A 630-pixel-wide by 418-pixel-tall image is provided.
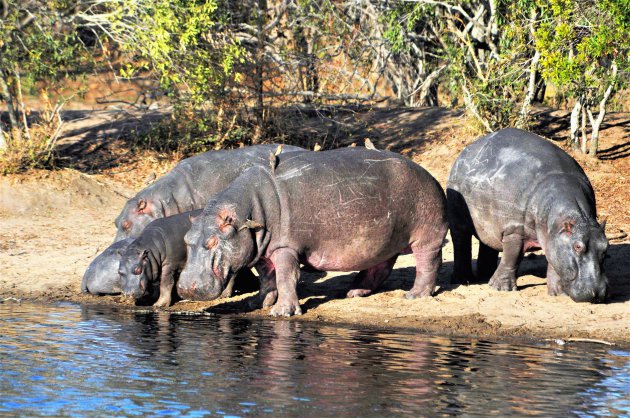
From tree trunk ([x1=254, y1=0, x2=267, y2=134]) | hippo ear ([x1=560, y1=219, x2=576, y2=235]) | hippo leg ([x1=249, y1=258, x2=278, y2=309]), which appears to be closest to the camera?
hippo ear ([x1=560, y1=219, x2=576, y2=235])

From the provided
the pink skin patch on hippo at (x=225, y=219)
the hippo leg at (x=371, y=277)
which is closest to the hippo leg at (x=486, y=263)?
the hippo leg at (x=371, y=277)

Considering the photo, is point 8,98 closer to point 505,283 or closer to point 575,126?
point 575,126

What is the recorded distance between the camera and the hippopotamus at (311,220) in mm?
10719

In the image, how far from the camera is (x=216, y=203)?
1085 cm

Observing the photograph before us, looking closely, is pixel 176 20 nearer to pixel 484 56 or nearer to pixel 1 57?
pixel 1 57

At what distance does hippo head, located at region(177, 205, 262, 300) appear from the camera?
10.6 meters

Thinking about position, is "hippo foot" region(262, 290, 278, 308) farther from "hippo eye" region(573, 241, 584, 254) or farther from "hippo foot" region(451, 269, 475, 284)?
"hippo eye" region(573, 241, 584, 254)

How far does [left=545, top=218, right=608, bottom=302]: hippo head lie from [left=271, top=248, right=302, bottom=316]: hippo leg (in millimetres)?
2683

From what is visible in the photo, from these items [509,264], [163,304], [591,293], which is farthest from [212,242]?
[591,293]

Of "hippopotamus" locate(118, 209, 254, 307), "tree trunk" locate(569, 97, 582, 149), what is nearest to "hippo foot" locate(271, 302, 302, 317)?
"hippopotamus" locate(118, 209, 254, 307)

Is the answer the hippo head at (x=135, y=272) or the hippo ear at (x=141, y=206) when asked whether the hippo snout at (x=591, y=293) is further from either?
the hippo ear at (x=141, y=206)

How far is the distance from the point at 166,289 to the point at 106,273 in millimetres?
836

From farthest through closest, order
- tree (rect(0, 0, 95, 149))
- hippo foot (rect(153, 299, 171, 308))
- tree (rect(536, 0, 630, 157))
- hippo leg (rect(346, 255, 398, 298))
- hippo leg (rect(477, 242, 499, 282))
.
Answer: tree (rect(0, 0, 95, 149)), tree (rect(536, 0, 630, 157)), hippo leg (rect(477, 242, 499, 282)), hippo leg (rect(346, 255, 398, 298)), hippo foot (rect(153, 299, 171, 308))

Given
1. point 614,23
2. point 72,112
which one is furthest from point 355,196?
point 72,112
